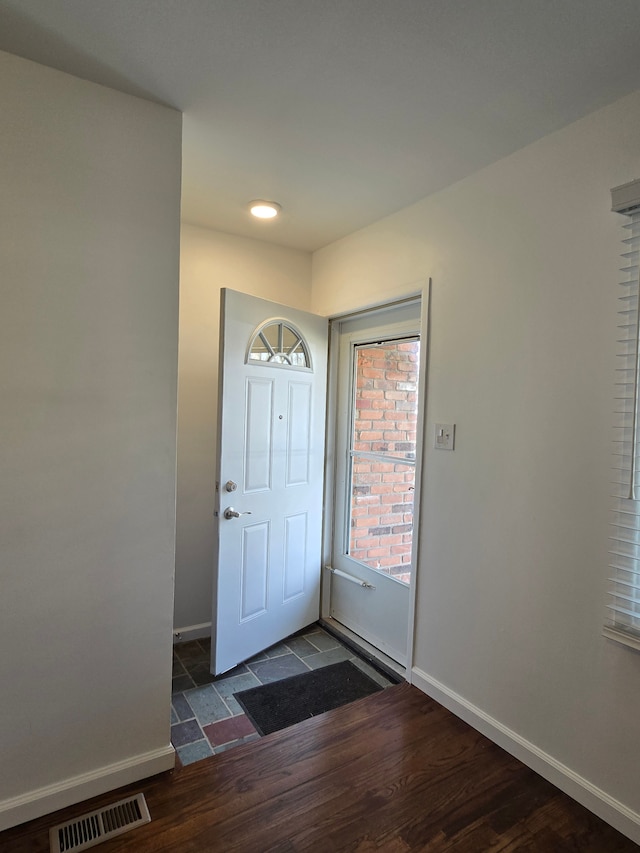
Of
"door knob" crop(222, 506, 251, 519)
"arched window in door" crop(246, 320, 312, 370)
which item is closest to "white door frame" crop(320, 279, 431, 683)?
"arched window in door" crop(246, 320, 312, 370)

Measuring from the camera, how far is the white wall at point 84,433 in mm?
1492

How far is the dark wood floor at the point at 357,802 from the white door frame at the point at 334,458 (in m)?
0.54

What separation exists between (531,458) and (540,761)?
1.14m

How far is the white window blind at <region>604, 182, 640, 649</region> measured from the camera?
152cm

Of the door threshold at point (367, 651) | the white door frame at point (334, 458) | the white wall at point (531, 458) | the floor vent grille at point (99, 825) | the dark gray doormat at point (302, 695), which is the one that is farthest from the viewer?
the door threshold at point (367, 651)

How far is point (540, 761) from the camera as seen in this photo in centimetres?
177

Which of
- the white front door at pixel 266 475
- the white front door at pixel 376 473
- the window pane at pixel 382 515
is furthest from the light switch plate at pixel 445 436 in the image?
the white front door at pixel 266 475

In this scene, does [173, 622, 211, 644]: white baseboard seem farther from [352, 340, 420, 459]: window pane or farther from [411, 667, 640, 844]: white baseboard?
[352, 340, 420, 459]: window pane

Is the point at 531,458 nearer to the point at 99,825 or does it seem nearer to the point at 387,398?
the point at 387,398

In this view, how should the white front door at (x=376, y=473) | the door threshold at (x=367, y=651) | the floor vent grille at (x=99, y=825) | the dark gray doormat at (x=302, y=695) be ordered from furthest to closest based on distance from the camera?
the white front door at (x=376, y=473), the door threshold at (x=367, y=651), the dark gray doormat at (x=302, y=695), the floor vent grille at (x=99, y=825)

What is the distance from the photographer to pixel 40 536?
1.54m

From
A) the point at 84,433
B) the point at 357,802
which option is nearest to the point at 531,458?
the point at 357,802

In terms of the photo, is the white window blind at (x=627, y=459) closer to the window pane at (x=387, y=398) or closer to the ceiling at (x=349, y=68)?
the ceiling at (x=349, y=68)

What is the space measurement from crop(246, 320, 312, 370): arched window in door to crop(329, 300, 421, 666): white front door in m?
0.32
